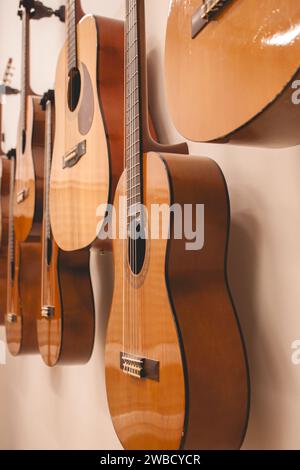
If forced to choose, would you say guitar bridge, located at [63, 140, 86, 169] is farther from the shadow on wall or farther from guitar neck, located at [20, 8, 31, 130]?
guitar neck, located at [20, 8, 31, 130]

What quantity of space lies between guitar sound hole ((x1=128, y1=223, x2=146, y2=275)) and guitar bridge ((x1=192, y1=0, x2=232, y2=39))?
30 cm

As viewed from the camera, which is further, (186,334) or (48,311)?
(48,311)

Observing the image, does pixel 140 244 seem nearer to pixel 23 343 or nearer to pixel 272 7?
pixel 272 7

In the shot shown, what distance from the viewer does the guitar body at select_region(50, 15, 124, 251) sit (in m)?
0.93

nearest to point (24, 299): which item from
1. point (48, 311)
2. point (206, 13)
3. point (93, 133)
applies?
point (48, 311)

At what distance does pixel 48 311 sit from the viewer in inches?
49.8

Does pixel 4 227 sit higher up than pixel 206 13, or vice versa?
pixel 206 13

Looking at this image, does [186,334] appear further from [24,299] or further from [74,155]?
[24,299]

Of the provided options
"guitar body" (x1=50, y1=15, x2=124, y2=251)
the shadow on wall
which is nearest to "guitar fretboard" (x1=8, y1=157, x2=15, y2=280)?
"guitar body" (x1=50, y1=15, x2=124, y2=251)

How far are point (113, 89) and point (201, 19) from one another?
430mm

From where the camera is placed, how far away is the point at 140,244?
2.60 ft

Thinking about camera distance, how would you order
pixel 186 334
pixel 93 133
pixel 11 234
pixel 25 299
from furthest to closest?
pixel 11 234
pixel 25 299
pixel 93 133
pixel 186 334

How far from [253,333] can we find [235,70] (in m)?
0.38
